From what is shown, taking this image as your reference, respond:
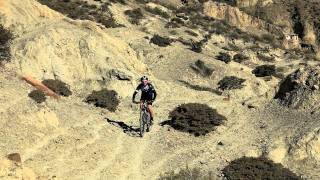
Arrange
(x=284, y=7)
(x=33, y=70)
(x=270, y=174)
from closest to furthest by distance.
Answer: (x=270, y=174) < (x=33, y=70) < (x=284, y=7)

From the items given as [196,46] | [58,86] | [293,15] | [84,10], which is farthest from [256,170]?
[293,15]

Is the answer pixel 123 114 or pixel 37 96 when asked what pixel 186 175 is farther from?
pixel 37 96

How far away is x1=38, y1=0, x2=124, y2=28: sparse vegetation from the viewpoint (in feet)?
180

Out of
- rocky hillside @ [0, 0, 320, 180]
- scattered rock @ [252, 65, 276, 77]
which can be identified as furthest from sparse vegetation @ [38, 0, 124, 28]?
scattered rock @ [252, 65, 276, 77]

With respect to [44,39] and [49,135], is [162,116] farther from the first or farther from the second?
[44,39]

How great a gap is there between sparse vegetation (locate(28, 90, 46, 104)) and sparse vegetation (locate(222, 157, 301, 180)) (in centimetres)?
951

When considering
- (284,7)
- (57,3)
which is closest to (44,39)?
(57,3)

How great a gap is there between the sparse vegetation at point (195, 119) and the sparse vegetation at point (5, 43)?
31.1 ft

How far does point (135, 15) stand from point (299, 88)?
1700 inches

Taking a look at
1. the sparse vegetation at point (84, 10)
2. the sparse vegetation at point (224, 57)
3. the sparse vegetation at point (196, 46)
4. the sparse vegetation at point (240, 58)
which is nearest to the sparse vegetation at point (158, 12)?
the sparse vegetation at point (84, 10)

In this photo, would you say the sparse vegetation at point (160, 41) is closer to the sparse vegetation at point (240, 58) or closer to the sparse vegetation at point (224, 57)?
the sparse vegetation at point (224, 57)

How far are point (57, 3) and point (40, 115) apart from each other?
1546 inches

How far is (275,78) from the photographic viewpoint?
45.3 m

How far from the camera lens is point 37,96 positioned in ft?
80.9
